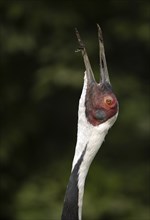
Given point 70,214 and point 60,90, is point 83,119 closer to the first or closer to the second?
point 70,214

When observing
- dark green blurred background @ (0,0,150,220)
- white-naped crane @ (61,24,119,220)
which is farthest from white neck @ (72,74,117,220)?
dark green blurred background @ (0,0,150,220)

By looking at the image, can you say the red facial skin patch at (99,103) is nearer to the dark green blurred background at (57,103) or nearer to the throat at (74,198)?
the throat at (74,198)

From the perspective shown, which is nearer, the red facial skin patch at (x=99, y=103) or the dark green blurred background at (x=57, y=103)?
the red facial skin patch at (x=99, y=103)

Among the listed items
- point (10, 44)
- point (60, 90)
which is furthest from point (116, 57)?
point (10, 44)

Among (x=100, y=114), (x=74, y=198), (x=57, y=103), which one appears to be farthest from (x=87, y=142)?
(x=57, y=103)

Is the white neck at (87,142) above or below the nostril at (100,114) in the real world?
below

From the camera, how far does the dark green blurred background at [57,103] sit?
21.1 ft

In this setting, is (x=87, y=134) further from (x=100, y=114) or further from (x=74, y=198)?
(x=74, y=198)

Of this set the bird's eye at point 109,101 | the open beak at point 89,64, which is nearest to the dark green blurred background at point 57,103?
the open beak at point 89,64

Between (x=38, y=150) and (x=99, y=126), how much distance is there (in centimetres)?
327

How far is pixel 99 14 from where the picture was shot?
7.29 metres

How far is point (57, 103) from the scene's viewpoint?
303 inches

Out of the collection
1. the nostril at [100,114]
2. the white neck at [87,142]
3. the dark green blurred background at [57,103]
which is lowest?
the dark green blurred background at [57,103]

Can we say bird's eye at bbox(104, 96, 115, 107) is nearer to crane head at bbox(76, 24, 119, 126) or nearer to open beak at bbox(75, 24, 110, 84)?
crane head at bbox(76, 24, 119, 126)
